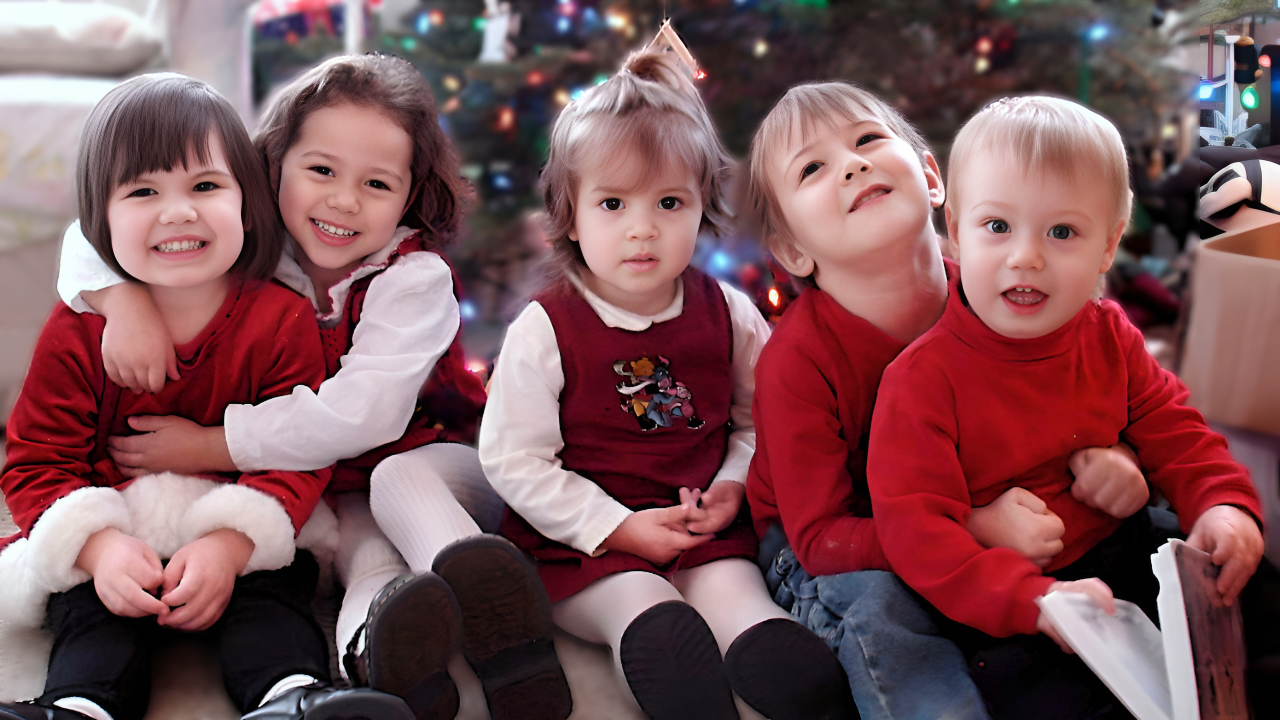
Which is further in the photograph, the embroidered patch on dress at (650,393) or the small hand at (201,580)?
the embroidered patch on dress at (650,393)

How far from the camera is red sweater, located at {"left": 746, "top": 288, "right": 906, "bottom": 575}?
3.14ft

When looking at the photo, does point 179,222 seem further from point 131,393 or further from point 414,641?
point 414,641

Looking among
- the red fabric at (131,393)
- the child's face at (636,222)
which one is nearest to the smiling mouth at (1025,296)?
the child's face at (636,222)

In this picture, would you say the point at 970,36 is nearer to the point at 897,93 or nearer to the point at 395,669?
the point at 897,93

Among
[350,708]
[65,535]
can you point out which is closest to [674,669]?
[350,708]

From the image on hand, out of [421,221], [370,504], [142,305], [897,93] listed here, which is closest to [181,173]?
[142,305]

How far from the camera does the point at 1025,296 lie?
873 millimetres

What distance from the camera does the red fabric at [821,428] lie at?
96cm

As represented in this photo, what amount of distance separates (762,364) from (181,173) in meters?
0.64

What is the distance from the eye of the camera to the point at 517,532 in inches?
42.9

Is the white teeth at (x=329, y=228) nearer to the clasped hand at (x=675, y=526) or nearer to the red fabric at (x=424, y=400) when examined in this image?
the red fabric at (x=424, y=400)

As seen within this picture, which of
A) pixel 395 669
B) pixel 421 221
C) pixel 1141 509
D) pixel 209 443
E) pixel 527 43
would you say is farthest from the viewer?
pixel 527 43

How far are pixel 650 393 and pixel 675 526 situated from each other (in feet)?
0.49

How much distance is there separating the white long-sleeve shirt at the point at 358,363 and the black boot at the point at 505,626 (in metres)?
0.27
